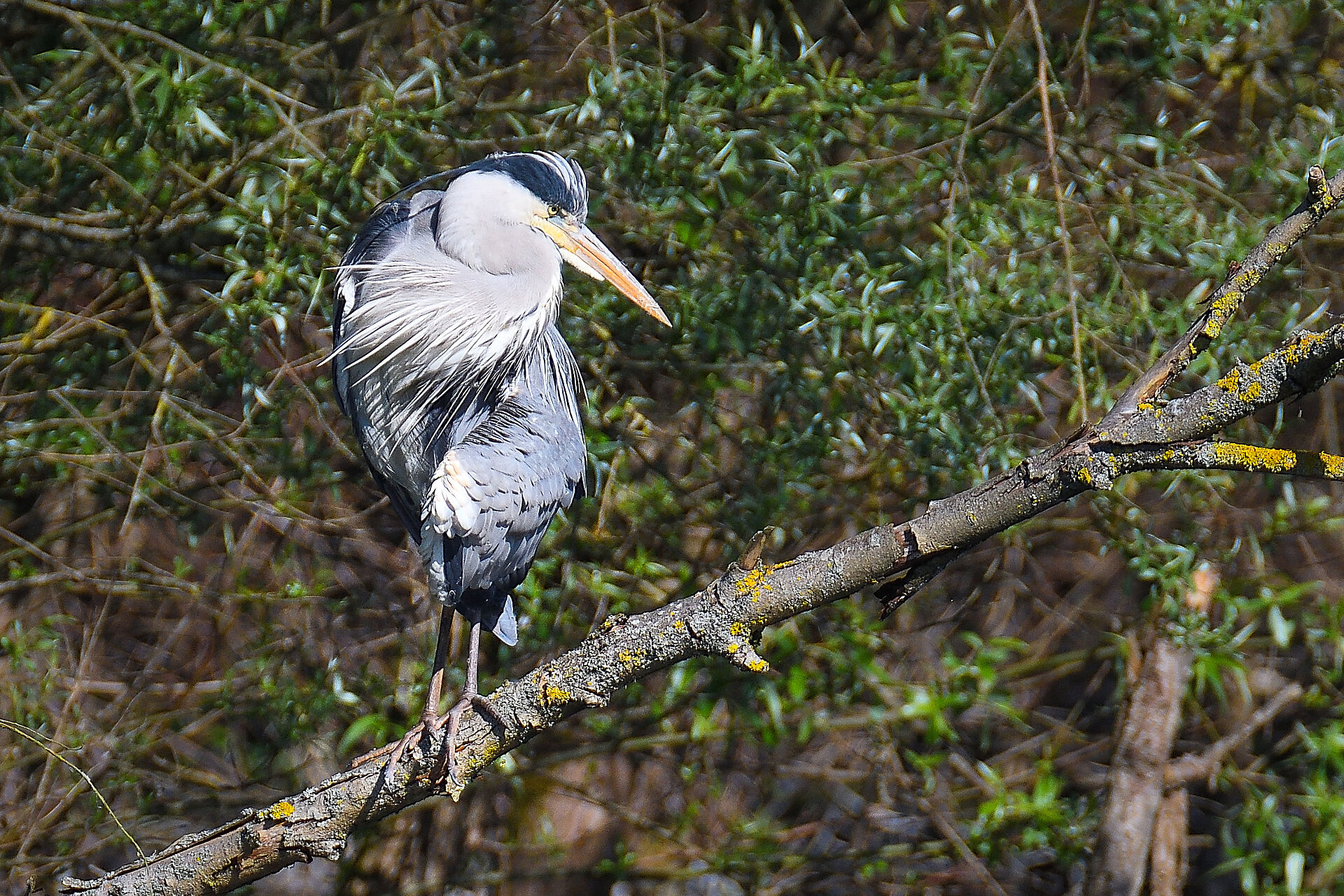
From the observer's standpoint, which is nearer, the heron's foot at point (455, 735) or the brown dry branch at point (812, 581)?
the brown dry branch at point (812, 581)

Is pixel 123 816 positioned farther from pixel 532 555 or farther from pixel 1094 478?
pixel 1094 478

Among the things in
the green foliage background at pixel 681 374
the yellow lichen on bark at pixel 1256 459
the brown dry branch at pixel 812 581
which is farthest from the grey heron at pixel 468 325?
the yellow lichen on bark at pixel 1256 459

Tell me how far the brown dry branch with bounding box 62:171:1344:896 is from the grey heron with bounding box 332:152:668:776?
380mm

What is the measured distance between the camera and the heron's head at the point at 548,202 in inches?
86.1

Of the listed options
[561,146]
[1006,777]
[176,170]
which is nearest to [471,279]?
[561,146]

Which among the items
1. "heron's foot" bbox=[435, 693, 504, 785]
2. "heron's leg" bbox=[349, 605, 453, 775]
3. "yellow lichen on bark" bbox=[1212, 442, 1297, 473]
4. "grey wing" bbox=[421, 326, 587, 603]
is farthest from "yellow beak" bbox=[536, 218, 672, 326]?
"yellow lichen on bark" bbox=[1212, 442, 1297, 473]

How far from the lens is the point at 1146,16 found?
2.33 m

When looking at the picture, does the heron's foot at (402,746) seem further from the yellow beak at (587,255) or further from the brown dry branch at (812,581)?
the yellow beak at (587,255)

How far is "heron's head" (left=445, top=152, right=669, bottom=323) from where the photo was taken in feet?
7.18

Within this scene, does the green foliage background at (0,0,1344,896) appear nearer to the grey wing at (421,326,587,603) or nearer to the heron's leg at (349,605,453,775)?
the heron's leg at (349,605,453,775)

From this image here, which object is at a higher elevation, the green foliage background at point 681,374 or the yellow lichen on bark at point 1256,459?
the yellow lichen on bark at point 1256,459

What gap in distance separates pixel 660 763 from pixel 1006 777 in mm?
914

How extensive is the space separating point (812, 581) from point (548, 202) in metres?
1.18

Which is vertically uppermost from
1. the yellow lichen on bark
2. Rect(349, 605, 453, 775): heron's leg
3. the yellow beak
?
the yellow lichen on bark
